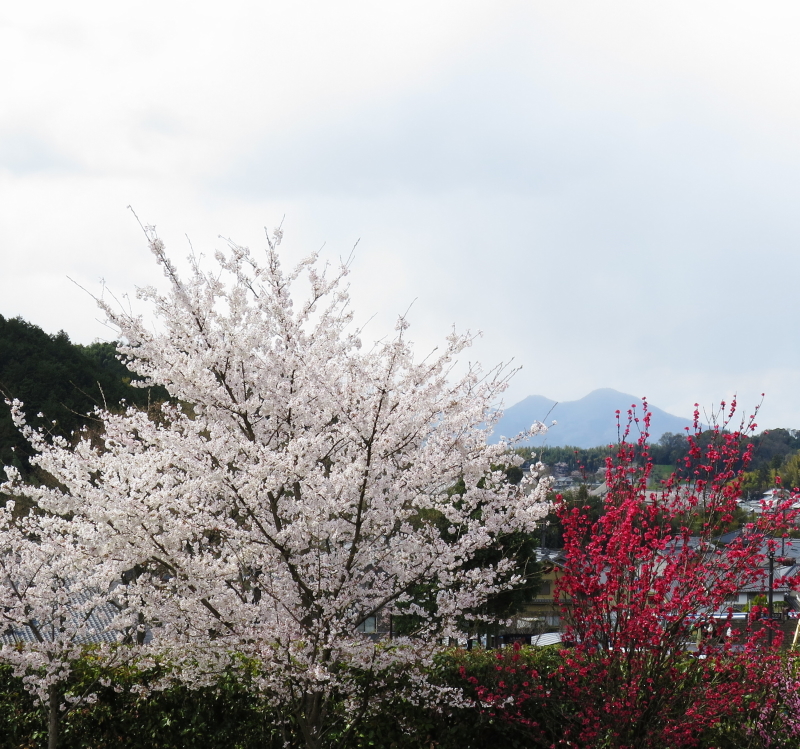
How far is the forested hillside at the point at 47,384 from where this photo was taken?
26500 mm

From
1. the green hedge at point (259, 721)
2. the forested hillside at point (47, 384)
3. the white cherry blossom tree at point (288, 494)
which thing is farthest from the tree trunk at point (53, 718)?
the forested hillside at point (47, 384)

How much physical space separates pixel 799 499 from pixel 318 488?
3.31 metres

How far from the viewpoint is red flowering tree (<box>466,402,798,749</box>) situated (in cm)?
479

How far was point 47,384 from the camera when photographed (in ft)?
93.4

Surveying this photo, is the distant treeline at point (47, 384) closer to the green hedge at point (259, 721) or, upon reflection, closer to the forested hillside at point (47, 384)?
the forested hillside at point (47, 384)

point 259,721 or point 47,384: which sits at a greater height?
point 47,384

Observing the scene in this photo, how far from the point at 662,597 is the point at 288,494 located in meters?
2.82

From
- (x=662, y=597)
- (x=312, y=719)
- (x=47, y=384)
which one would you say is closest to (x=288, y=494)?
(x=312, y=719)

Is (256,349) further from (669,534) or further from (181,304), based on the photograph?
(669,534)

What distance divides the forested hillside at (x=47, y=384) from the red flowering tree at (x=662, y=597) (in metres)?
22.3

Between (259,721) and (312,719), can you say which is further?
(259,721)

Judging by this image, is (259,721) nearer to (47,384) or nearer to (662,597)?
(662,597)

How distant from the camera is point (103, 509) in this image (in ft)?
16.0

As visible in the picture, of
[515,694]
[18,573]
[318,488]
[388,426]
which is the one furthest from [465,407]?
[18,573]
